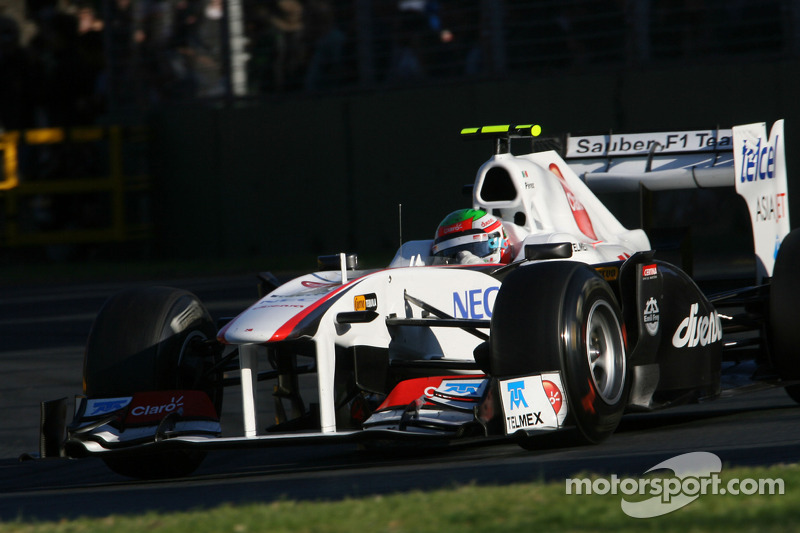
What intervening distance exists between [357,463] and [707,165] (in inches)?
139

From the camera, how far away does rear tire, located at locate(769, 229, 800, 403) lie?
705 cm

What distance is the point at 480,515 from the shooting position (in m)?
3.97

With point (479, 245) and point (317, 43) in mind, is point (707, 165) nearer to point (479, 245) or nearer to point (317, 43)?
point (479, 245)

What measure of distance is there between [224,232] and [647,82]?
670cm

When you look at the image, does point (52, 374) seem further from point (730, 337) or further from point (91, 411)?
point (730, 337)

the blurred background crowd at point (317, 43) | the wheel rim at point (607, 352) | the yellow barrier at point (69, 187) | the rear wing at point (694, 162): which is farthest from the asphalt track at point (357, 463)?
the yellow barrier at point (69, 187)

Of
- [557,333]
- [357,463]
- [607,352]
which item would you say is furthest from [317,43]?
[557,333]

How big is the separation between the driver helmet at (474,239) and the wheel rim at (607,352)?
110 centimetres

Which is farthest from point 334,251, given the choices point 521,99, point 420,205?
point 521,99

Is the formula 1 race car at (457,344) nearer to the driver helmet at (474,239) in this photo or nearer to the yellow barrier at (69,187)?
the driver helmet at (474,239)

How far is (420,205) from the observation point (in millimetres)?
17250

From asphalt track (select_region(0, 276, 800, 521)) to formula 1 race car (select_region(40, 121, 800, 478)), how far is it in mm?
179

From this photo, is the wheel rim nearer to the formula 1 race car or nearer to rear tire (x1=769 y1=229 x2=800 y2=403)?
the formula 1 race car

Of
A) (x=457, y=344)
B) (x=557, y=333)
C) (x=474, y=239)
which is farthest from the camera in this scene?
(x=474, y=239)
